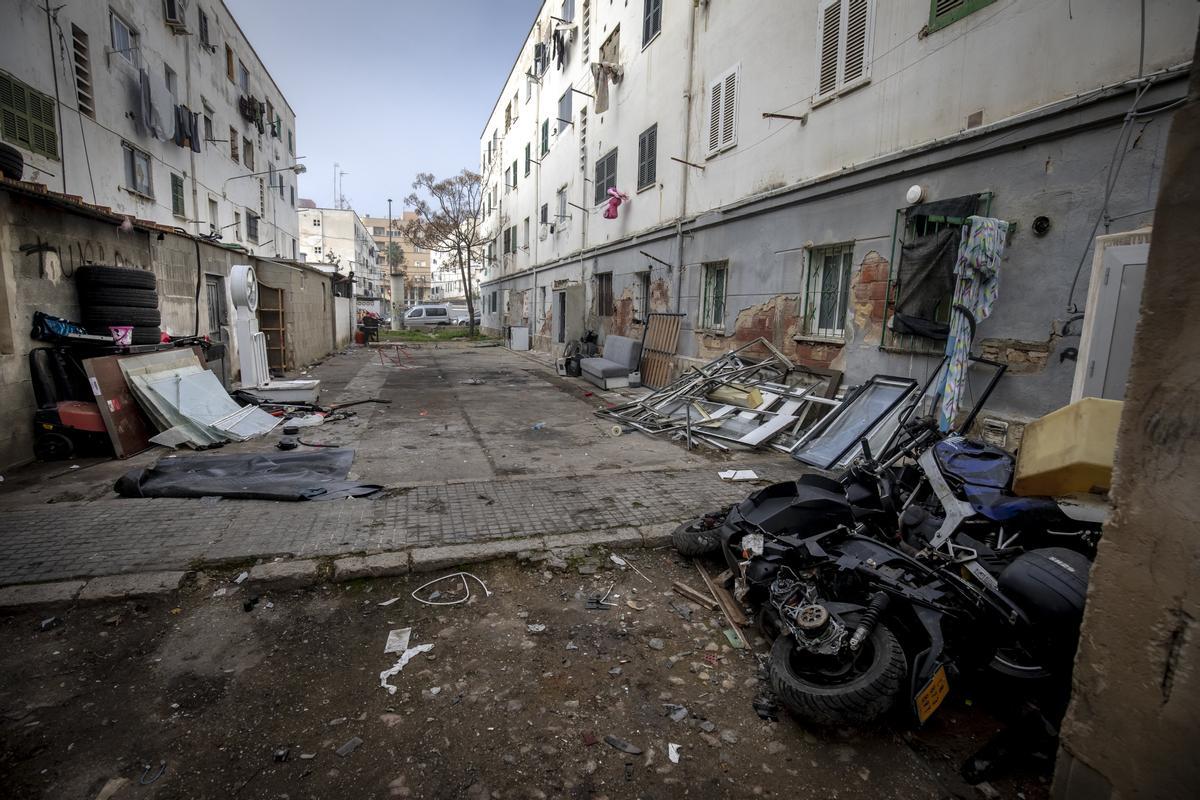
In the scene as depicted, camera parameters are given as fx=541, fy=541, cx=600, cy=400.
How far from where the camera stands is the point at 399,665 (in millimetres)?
2811

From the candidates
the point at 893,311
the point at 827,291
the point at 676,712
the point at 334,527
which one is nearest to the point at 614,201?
the point at 827,291

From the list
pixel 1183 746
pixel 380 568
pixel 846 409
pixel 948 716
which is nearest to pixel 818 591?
pixel 948 716

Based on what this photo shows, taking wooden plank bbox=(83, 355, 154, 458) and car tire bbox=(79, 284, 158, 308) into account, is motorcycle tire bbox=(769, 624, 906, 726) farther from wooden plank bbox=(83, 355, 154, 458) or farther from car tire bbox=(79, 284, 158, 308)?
car tire bbox=(79, 284, 158, 308)

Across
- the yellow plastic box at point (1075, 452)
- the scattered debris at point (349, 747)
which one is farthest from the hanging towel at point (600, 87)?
the scattered debris at point (349, 747)

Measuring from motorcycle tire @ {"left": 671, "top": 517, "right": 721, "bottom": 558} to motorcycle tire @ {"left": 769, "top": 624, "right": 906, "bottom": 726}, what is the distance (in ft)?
4.31

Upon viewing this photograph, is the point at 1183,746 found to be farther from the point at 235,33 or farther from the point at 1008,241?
the point at 235,33

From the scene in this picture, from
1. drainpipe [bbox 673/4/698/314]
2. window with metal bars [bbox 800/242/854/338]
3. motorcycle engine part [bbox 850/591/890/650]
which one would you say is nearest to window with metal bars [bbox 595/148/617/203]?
drainpipe [bbox 673/4/698/314]

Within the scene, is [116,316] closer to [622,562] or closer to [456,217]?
[622,562]

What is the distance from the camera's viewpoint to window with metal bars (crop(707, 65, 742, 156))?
9297 mm

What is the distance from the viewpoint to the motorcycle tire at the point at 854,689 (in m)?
2.24

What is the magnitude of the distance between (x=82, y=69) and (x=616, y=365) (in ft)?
38.6

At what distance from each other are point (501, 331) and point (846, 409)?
78.7 ft

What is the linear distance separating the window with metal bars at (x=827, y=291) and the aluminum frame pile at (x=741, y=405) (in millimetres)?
662

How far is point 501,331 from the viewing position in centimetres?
2886
